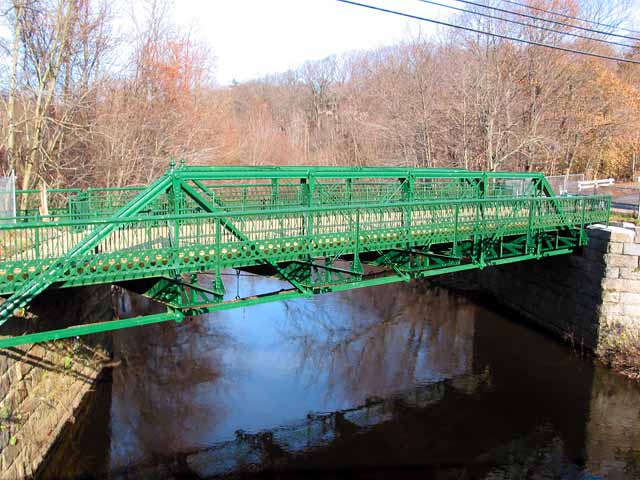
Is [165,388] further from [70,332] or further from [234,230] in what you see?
[234,230]

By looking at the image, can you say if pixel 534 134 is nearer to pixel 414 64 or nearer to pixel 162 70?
pixel 414 64

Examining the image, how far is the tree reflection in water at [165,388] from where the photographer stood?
34.6ft

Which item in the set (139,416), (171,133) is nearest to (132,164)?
(171,133)

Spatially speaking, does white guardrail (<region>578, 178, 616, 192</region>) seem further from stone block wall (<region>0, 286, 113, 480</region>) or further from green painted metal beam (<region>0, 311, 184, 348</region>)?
green painted metal beam (<region>0, 311, 184, 348</region>)

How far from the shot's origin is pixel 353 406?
39.6ft

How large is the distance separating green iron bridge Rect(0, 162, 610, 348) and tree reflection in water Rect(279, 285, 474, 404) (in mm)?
3405

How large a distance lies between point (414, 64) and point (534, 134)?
9.61m

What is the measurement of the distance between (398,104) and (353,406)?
24074mm

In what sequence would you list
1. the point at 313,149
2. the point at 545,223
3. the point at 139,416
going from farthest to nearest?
1. the point at 313,149
2. the point at 545,223
3. the point at 139,416

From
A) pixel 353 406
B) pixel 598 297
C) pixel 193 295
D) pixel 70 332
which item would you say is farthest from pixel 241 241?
pixel 598 297

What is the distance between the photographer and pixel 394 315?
18.2 meters

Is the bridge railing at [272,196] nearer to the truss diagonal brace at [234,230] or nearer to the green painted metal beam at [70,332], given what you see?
the truss diagonal brace at [234,230]

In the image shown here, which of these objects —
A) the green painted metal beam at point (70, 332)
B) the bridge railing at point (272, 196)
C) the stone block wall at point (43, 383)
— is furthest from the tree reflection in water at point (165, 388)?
the bridge railing at point (272, 196)

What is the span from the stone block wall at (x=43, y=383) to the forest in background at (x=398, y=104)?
7.10 m
